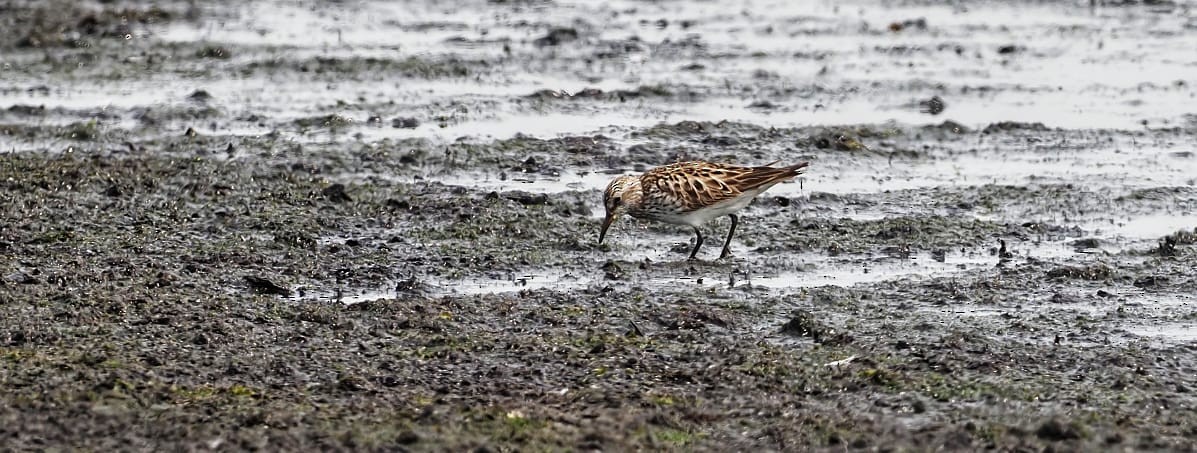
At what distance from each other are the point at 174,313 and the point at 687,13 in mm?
12147

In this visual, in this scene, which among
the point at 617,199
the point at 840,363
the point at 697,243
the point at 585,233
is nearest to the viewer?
the point at 840,363

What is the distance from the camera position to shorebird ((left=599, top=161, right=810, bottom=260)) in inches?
445

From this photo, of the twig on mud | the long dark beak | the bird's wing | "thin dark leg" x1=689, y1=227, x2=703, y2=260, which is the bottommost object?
"thin dark leg" x1=689, y1=227, x2=703, y2=260

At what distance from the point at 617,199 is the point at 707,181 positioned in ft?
2.10

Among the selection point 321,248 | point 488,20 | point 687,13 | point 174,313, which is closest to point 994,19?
point 687,13

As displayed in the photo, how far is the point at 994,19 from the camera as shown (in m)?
20.1

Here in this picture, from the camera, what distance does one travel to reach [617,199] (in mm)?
11258

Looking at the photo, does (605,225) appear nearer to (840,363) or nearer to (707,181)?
(707,181)

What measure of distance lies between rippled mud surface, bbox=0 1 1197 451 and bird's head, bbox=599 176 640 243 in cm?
24

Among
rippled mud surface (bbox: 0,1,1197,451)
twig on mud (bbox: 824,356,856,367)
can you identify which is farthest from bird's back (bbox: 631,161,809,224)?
twig on mud (bbox: 824,356,856,367)

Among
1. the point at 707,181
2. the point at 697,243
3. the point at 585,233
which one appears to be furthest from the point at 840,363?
the point at 585,233

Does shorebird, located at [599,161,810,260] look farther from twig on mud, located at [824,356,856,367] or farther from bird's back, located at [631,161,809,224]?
twig on mud, located at [824,356,856,367]

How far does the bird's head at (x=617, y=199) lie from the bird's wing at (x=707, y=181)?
11 centimetres

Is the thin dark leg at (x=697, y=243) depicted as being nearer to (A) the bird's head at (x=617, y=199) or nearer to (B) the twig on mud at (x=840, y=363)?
(A) the bird's head at (x=617, y=199)
